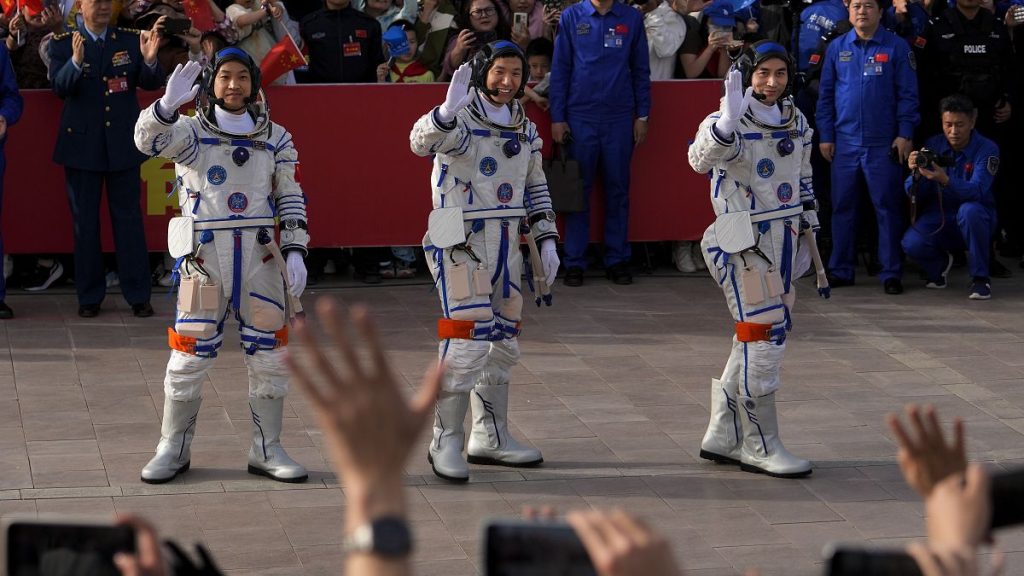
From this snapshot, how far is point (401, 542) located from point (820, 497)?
16.5 feet

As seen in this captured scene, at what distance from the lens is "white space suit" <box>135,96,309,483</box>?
729 cm

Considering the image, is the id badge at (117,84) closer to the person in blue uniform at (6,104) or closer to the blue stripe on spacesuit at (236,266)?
the person in blue uniform at (6,104)

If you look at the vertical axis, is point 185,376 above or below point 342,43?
below

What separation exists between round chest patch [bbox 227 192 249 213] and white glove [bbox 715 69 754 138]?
89.5 inches

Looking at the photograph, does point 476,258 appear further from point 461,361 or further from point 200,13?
point 200,13

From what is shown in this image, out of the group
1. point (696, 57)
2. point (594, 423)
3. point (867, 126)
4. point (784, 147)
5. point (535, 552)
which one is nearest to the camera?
point (535, 552)

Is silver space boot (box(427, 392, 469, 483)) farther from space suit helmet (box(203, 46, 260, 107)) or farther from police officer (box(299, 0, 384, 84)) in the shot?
police officer (box(299, 0, 384, 84))

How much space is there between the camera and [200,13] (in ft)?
36.2

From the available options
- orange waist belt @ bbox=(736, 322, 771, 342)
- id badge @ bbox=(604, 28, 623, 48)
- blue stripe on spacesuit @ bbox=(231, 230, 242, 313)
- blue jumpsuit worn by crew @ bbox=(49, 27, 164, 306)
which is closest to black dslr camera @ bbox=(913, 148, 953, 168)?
id badge @ bbox=(604, 28, 623, 48)

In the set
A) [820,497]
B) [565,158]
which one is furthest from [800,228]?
[565,158]

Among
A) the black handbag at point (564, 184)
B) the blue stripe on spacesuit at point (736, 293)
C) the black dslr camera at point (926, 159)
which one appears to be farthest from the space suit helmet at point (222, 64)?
the black dslr camera at point (926, 159)

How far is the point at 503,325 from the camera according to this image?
7.74 meters

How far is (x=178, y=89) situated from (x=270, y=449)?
1769 mm

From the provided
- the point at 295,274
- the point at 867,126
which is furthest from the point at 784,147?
the point at 867,126
